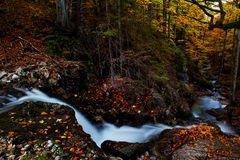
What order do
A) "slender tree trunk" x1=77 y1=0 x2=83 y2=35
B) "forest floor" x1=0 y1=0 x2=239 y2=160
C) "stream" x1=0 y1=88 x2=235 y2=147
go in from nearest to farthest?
"forest floor" x1=0 y1=0 x2=239 y2=160 < "stream" x1=0 y1=88 x2=235 y2=147 < "slender tree trunk" x1=77 y1=0 x2=83 y2=35

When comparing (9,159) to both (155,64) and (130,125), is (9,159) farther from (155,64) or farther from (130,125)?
(155,64)

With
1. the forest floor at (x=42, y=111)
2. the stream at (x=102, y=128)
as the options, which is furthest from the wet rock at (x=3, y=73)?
the stream at (x=102, y=128)

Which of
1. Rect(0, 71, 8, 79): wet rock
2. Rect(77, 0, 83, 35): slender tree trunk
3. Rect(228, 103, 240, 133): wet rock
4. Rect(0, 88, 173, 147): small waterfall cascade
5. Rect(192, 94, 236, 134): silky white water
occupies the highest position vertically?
Rect(77, 0, 83, 35): slender tree trunk

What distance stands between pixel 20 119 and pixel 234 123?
31.1 feet

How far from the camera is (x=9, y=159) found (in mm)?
4367

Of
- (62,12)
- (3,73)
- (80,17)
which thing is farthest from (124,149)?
(62,12)

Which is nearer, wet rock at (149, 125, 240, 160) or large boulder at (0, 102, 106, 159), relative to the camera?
large boulder at (0, 102, 106, 159)

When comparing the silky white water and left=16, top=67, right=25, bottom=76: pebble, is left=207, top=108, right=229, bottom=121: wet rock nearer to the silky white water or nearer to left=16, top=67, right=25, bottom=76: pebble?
the silky white water

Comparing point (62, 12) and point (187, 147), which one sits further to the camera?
point (62, 12)

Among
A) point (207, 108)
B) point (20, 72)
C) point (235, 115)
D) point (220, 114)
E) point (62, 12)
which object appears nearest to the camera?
point (20, 72)

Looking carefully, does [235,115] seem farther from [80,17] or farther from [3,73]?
[3,73]

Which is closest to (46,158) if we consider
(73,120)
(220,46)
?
(73,120)

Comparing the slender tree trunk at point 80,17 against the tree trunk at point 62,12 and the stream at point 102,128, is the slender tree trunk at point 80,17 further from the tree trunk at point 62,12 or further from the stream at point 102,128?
the stream at point 102,128

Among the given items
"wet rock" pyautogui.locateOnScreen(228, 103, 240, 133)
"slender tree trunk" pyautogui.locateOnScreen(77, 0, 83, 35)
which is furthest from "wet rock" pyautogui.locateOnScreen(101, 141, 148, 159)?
"slender tree trunk" pyautogui.locateOnScreen(77, 0, 83, 35)
